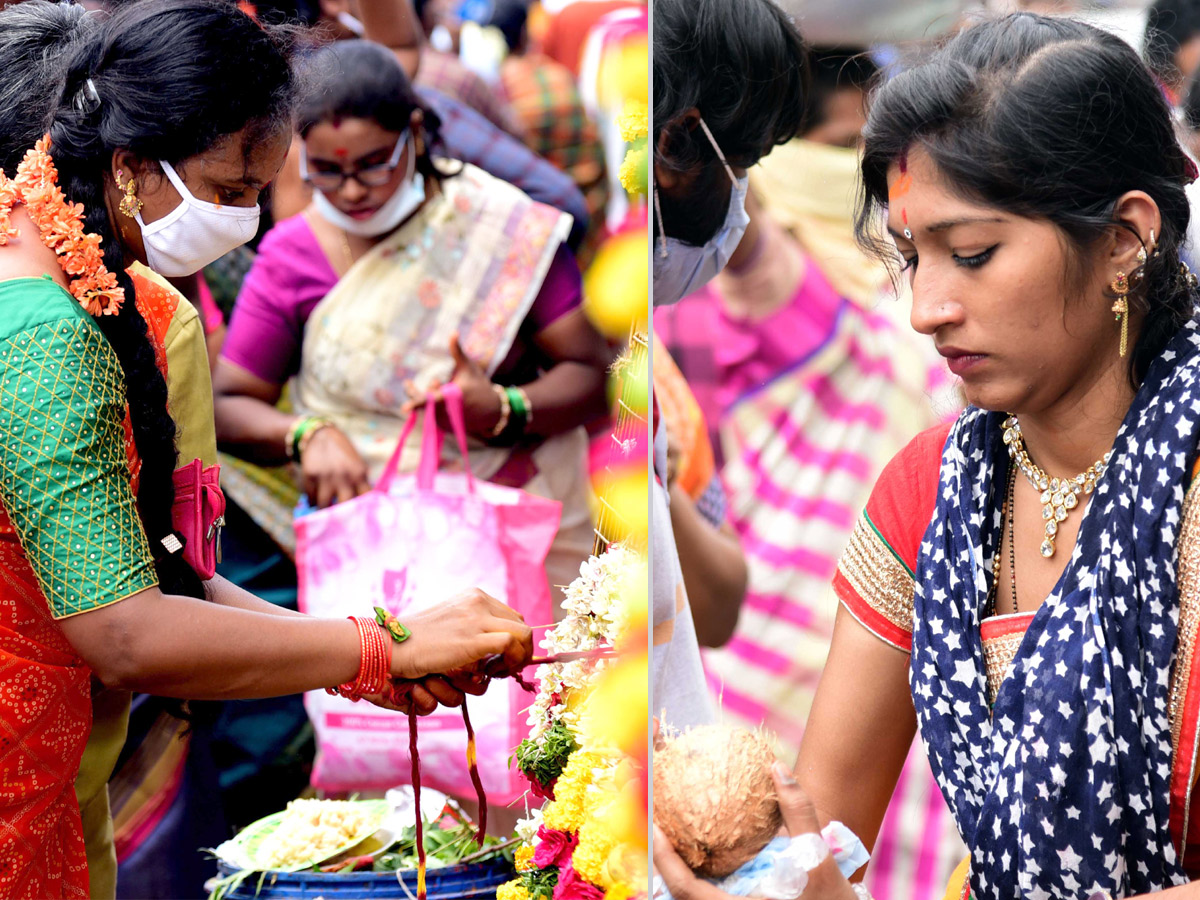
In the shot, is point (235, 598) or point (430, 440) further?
point (430, 440)

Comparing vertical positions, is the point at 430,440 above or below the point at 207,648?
below

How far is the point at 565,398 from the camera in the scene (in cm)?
291

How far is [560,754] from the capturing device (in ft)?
5.86

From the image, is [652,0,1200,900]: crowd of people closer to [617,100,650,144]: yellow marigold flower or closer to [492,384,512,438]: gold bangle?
[617,100,650,144]: yellow marigold flower

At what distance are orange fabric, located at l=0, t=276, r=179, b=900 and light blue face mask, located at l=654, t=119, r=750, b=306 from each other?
766mm

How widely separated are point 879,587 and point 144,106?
1150mm

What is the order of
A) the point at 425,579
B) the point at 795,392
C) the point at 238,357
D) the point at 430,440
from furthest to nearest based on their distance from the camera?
the point at 238,357 < the point at 430,440 < the point at 425,579 < the point at 795,392

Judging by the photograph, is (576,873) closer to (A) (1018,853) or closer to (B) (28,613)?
(A) (1018,853)

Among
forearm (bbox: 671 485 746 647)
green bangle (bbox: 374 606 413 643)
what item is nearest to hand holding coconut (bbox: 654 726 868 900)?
forearm (bbox: 671 485 746 647)

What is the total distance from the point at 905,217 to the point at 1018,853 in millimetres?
741

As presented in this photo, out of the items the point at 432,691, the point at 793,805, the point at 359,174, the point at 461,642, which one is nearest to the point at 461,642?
the point at 461,642

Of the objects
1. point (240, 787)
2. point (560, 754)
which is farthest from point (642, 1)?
point (240, 787)

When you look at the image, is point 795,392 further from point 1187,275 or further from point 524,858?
point 524,858

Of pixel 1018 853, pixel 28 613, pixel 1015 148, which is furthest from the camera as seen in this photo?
pixel 28 613
